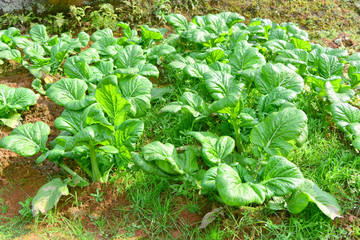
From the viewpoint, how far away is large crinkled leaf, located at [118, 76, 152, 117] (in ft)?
9.06

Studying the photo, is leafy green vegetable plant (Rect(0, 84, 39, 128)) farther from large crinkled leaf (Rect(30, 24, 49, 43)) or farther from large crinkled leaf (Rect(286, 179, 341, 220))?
large crinkled leaf (Rect(286, 179, 341, 220))

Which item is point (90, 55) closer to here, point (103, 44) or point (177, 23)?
point (103, 44)

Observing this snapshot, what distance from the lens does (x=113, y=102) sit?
2465 millimetres

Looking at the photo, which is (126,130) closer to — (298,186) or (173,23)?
(298,186)

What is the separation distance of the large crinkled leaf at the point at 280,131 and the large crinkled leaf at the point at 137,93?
969mm

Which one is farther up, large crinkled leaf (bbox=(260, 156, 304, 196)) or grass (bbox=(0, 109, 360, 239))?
large crinkled leaf (bbox=(260, 156, 304, 196))

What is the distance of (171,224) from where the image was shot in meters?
2.36

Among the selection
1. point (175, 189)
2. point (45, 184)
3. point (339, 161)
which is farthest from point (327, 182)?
point (45, 184)

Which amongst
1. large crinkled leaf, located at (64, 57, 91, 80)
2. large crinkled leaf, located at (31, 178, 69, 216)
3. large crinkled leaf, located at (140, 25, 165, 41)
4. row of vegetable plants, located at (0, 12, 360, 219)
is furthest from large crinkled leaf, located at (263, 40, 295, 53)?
large crinkled leaf, located at (31, 178, 69, 216)

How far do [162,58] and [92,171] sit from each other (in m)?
1.91

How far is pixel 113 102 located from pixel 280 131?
1.30 m

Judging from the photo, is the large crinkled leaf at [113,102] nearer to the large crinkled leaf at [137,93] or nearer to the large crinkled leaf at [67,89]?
the large crinkled leaf at [137,93]

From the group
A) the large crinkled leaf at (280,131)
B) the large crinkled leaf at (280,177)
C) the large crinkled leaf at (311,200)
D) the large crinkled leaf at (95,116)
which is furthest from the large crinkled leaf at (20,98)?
the large crinkled leaf at (311,200)

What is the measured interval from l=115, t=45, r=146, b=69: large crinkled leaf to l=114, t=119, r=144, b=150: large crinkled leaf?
1.02 m
